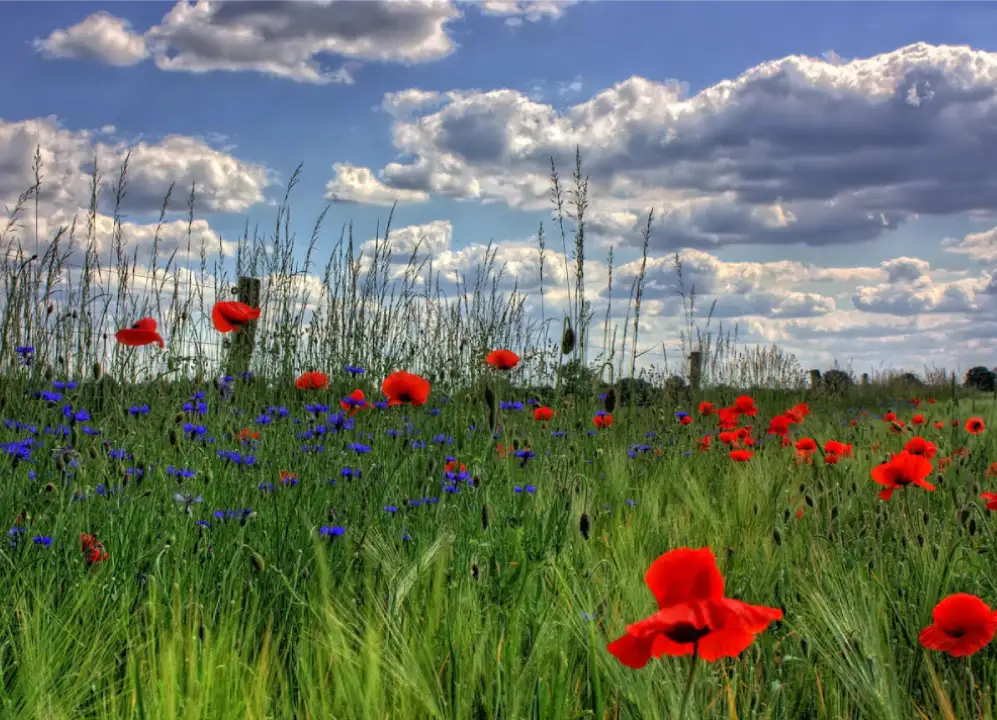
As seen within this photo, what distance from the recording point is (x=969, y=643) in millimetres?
1573

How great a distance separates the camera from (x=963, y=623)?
156 cm

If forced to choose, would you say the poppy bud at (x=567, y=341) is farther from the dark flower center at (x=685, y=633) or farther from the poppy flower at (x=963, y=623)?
the dark flower center at (x=685, y=633)

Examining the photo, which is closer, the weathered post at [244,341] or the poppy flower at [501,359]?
the poppy flower at [501,359]

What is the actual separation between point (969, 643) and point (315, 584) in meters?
1.35

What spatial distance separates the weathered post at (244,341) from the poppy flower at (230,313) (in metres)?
0.12

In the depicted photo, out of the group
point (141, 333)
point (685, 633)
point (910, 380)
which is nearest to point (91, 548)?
point (141, 333)

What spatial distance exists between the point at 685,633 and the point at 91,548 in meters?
1.46

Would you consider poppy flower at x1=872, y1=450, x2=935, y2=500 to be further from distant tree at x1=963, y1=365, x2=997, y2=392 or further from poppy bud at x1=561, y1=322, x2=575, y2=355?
distant tree at x1=963, y1=365, x2=997, y2=392

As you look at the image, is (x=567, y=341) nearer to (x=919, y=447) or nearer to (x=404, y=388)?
(x=404, y=388)

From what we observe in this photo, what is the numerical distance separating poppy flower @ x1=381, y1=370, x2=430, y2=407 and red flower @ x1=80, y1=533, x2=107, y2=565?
80 centimetres

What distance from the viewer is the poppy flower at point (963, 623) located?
1549mm

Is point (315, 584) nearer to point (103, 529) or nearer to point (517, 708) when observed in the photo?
point (103, 529)

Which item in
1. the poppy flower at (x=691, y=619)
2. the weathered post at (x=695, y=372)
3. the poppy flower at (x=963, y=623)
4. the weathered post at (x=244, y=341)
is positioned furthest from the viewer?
the weathered post at (x=695, y=372)

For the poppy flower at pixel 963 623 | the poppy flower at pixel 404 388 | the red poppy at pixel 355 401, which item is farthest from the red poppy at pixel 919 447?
the red poppy at pixel 355 401
